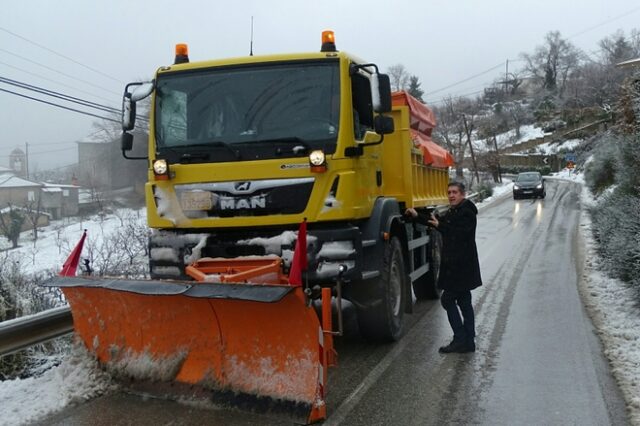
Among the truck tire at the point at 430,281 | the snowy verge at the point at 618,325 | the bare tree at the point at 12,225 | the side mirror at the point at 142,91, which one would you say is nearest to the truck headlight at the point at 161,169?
the side mirror at the point at 142,91

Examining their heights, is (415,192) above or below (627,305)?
above

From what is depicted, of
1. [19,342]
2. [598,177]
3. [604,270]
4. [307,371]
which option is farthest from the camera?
[598,177]

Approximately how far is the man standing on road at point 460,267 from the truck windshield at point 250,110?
1.57m

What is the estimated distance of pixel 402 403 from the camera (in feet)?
14.8

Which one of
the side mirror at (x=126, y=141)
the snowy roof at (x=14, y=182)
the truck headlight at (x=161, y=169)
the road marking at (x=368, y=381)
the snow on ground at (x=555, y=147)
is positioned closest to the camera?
the road marking at (x=368, y=381)

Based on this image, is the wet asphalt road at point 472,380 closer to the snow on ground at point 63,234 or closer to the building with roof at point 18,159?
the snow on ground at point 63,234

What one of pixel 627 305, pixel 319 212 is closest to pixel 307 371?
pixel 319 212

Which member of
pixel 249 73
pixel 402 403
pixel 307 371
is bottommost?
pixel 402 403

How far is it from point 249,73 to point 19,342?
10.2 feet

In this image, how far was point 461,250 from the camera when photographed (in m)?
5.86

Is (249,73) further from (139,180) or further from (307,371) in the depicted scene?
(139,180)

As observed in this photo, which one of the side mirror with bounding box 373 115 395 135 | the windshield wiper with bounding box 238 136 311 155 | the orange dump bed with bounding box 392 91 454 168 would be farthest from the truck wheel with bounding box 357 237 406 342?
the orange dump bed with bounding box 392 91 454 168

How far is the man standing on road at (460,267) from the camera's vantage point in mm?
5844

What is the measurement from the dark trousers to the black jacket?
87mm
